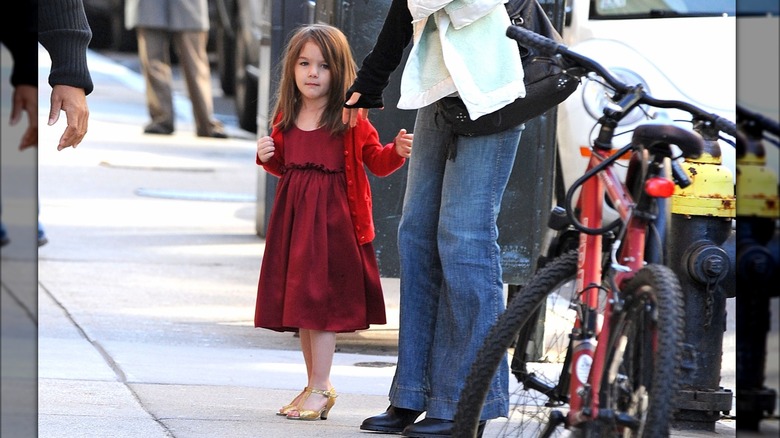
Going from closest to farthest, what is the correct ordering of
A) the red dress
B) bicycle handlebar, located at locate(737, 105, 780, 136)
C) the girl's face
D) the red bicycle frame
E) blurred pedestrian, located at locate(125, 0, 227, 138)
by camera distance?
bicycle handlebar, located at locate(737, 105, 780, 136)
the red bicycle frame
the red dress
the girl's face
blurred pedestrian, located at locate(125, 0, 227, 138)

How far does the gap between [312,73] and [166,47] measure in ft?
29.2

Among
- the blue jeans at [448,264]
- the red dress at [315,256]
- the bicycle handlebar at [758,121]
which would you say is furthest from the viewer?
the red dress at [315,256]

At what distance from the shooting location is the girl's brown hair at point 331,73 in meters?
4.72

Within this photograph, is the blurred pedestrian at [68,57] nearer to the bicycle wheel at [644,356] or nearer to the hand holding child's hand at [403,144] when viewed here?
the hand holding child's hand at [403,144]

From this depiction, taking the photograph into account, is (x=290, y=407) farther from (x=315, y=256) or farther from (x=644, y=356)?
(x=644, y=356)

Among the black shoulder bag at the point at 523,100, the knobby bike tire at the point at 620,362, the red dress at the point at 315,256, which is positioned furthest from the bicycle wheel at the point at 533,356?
the red dress at the point at 315,256

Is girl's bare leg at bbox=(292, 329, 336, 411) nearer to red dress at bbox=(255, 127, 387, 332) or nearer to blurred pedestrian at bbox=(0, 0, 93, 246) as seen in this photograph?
red dress at bbox=(255, 127, 387, 332)

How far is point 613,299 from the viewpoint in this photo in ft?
10.6

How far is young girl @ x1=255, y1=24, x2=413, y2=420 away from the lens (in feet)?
15.1

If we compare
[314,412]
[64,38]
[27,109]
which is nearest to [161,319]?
[314,412]

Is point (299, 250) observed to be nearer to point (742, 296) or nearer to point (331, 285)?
point (331, 285)

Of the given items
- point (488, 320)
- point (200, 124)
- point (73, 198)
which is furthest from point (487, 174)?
point (200, 124)

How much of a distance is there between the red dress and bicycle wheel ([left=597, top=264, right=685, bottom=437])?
1.55 metres

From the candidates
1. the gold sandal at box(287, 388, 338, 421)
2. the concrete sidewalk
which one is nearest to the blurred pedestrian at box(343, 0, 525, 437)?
the gold sandal at box(287, 388, 338, 421)
